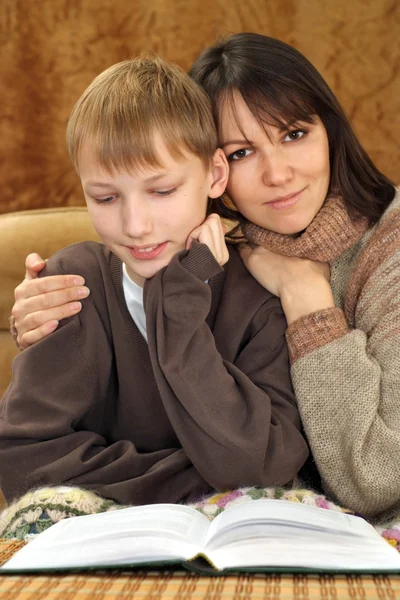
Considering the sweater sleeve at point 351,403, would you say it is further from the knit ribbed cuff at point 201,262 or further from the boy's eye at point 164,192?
the boy's eye at point 164,192

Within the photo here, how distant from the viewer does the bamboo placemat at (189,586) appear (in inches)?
33.0

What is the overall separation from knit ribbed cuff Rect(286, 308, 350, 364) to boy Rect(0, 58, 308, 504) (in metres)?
0.04

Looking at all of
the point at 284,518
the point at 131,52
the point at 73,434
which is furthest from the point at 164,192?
the point at 131,52

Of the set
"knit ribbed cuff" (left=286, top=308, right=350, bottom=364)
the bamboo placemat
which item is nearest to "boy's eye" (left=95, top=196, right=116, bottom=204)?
"knit ribbed cuff" (left=286, top=308, right=350, bottom=364)

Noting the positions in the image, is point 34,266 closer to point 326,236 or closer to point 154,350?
point 154,350

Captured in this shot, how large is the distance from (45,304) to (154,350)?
0.26 m

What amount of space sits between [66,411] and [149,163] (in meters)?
0.45

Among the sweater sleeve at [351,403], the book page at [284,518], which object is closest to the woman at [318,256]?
the sweater sleeve at [351,403]

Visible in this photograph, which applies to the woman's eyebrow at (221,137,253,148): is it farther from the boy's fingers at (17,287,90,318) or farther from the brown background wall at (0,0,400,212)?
the brown background wall at (0,0,400,212)

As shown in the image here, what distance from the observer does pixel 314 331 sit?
1439 mm

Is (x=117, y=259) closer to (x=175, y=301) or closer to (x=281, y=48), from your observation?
(x=175, y=301)

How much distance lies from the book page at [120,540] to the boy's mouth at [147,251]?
48 cm

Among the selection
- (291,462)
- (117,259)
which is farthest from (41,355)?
(291,462)

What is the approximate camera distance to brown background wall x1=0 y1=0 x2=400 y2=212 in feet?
6.79
